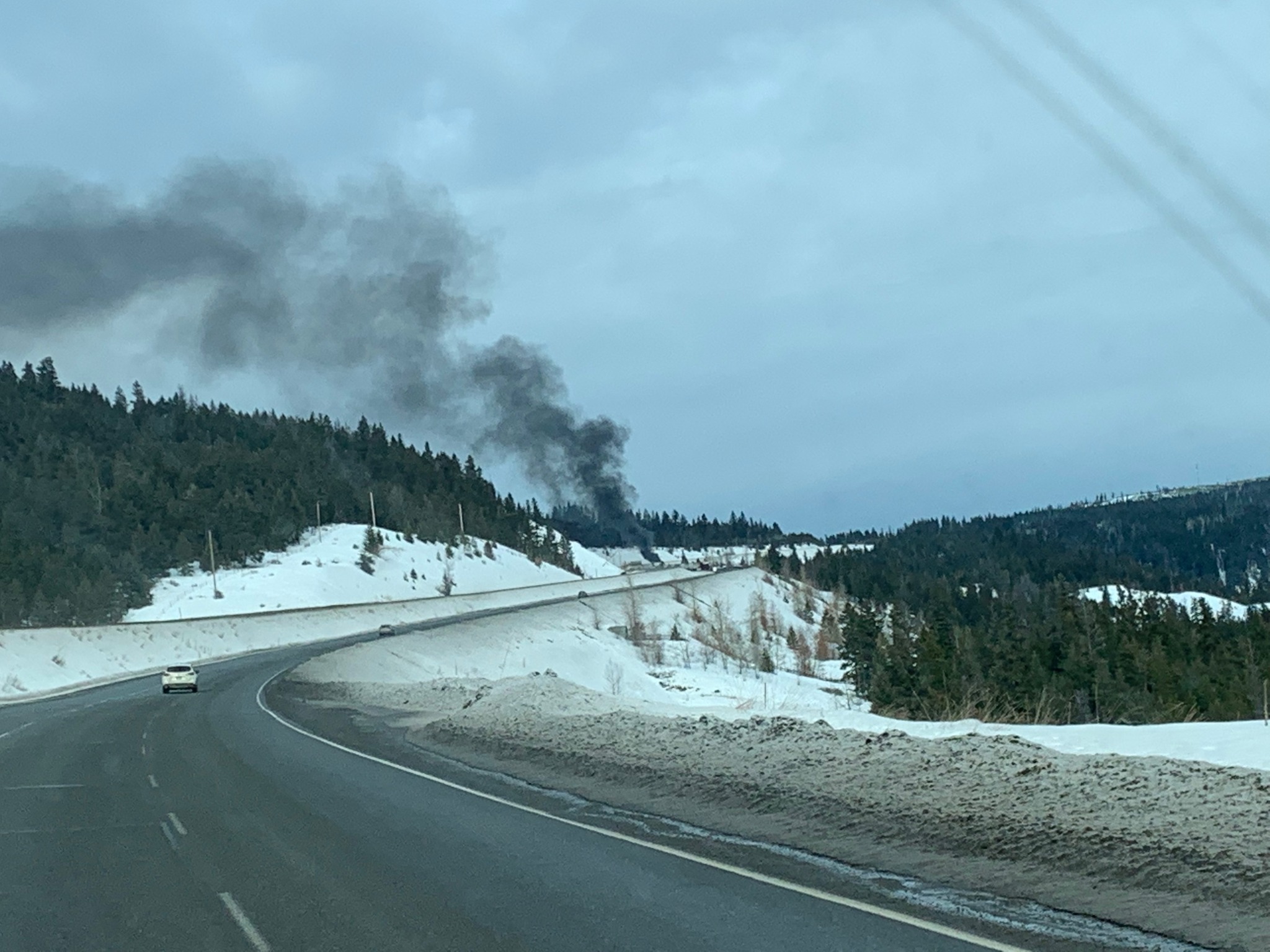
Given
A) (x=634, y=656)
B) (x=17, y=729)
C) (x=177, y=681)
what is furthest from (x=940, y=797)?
(x=634, y=656)

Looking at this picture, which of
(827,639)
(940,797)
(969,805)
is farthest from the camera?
(827,639)

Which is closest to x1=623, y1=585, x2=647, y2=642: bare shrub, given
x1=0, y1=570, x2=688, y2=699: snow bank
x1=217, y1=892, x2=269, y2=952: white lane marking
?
x1=0, y1=570, x2=688, y2=699: snow bank

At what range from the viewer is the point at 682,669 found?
57.4 m

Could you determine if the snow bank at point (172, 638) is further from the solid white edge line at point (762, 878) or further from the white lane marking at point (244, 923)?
the white lane marking at point (244, 923)

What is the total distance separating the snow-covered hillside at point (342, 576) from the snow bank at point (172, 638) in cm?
1294

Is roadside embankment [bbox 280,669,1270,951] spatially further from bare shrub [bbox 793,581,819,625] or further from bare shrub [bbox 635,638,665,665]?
bare shrub [bbox 793,581,819,625]

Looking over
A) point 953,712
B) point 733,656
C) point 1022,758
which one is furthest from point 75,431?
point 1022,758

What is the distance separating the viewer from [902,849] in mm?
9766

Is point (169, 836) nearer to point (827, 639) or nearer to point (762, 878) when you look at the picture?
point (762, 878)

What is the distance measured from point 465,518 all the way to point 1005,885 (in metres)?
162

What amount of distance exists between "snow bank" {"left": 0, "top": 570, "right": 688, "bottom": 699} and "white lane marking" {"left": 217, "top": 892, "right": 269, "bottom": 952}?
3842 cm

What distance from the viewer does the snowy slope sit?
638 inches

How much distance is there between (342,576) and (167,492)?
2617 cm

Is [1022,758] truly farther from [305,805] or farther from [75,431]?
[75,431]
